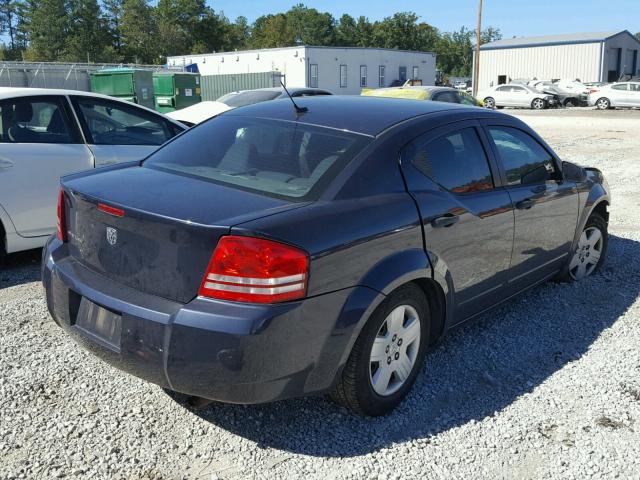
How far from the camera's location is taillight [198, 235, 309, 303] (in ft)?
8.76

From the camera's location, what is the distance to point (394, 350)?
3299 millimetres

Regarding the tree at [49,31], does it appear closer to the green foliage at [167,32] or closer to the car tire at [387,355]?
the green foliage at [167,32]

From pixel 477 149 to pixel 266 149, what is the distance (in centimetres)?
134

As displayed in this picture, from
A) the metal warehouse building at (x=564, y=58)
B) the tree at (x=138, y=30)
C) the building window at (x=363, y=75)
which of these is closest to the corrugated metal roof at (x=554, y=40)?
the metal warehouse building at (x=564, y=58)

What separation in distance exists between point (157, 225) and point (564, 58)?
6316cm

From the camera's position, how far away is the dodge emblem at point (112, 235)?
303 cm

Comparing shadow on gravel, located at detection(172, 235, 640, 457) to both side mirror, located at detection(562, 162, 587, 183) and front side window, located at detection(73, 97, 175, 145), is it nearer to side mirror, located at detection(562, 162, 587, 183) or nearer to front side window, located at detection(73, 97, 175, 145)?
side mirror, located at detection(562, 162, 587, 183)

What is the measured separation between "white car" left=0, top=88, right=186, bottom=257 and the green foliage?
303 ft

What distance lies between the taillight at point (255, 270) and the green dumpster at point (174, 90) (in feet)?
81.4

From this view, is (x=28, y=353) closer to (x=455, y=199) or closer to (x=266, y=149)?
(x=266, y=149)

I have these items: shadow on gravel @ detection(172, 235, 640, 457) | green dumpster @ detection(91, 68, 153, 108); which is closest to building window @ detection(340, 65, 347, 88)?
green dumpster @ detection(91, 68, 153, 108)

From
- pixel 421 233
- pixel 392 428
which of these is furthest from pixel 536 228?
pixel 392 428

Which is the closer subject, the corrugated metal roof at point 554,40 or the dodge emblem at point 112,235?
the dodge emblem at point 112,235

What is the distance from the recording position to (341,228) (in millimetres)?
2918
